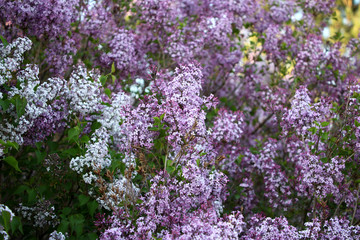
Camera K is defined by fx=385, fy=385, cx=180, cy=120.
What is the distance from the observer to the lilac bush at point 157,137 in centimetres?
395

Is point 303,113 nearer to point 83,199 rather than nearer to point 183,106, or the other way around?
point 183,106

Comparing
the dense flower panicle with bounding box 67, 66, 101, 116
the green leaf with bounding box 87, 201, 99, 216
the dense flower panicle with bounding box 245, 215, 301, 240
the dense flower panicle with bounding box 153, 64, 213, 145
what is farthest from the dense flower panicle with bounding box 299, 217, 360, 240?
the dense flower panicle with bounding box 67, 66, 101, 116

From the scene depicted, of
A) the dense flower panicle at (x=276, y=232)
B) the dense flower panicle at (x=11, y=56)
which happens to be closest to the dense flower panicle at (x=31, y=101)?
the dense flower panicle at (x=11, y=56)

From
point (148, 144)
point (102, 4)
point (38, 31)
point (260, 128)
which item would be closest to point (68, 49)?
point (38, 31)

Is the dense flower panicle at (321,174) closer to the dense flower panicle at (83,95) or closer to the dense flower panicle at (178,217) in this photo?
the dense flower panicle at (178,217)

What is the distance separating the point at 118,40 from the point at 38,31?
150cm

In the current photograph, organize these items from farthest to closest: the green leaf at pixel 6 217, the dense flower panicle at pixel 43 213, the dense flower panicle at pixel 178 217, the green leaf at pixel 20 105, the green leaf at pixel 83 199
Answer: the dense flower panicle at pixel 43 213, the green leaf at pixel 83 199, the green leaf at pixel 20 105, the dense flower panicle at pixel 178 217, the green leaf at pixel 6 217

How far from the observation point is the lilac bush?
3.95 m

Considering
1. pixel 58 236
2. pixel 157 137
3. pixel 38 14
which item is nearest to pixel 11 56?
pixel 38 14

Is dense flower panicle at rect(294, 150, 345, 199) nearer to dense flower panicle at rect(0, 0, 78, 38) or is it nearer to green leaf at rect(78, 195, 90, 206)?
green leaf at rect(78, 195, 90, 206)

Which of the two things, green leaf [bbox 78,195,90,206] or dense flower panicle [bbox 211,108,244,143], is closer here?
green leaf [bbox 78,195,90,206]

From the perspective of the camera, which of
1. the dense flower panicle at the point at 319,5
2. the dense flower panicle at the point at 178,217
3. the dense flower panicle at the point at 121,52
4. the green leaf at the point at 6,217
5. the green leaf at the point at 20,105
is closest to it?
the green leaf at the point at 6,217

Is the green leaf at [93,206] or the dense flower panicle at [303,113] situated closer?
the green leaf at [93,206]

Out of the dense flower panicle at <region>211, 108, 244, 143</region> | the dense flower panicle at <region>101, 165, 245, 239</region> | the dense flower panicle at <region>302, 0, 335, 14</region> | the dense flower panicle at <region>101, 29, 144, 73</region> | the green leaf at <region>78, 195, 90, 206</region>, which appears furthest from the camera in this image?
the dense flower panicle at <region>302, 0, 335, 14</region>
